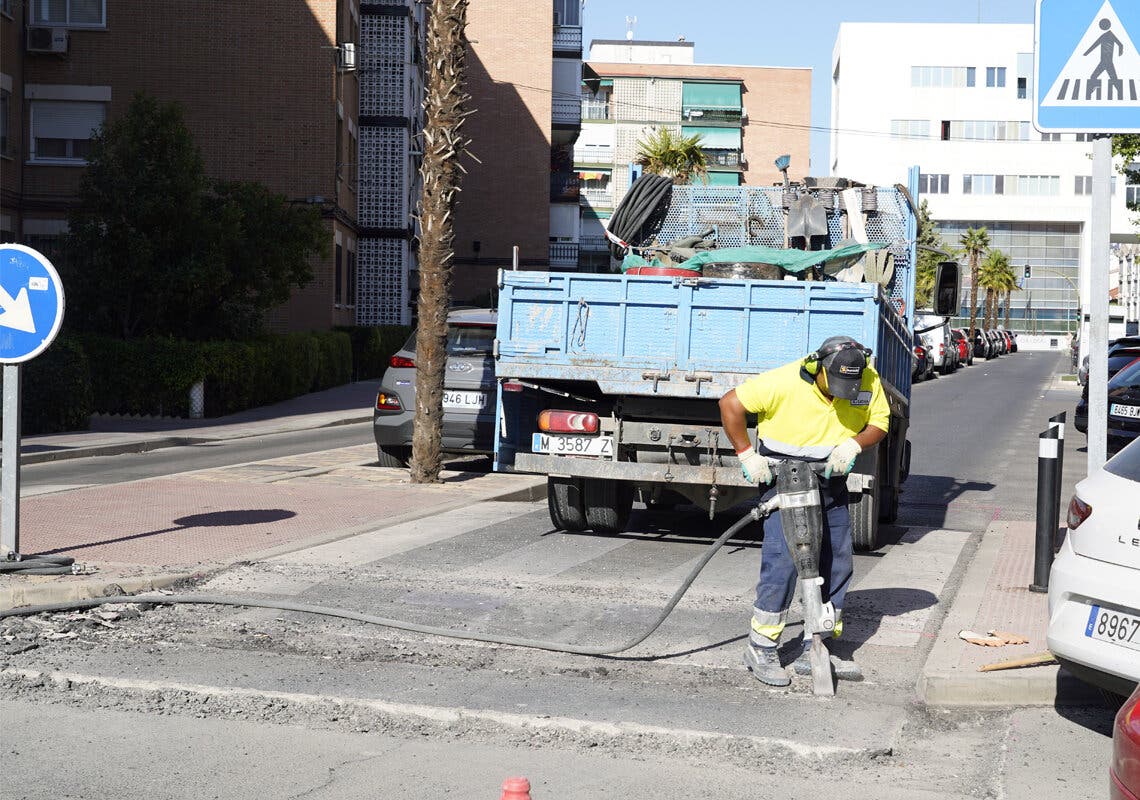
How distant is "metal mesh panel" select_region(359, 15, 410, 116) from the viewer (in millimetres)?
44281

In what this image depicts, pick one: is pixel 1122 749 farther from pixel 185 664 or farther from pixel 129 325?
pixel 129 325

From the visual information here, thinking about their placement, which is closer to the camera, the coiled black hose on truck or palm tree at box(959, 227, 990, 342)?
the coiled black hose on truck

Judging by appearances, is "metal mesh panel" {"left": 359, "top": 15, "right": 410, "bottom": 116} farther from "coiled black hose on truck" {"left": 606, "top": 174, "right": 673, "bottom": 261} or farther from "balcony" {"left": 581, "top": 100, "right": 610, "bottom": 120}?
"balcony" {"left": 581, "top": 100, "right": 610, "bottom": 120}

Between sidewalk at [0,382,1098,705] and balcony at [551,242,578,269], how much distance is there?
4507 centimetres

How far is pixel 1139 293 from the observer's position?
75.4 meters

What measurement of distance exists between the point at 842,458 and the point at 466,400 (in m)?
9.23

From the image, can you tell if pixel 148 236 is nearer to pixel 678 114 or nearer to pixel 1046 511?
pixel 1046 511

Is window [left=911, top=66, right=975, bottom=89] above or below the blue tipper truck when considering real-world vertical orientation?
above

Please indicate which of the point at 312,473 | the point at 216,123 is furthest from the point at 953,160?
the point at 312,473

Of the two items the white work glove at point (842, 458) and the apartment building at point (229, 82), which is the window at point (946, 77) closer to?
the apartment building at point (229, 82)

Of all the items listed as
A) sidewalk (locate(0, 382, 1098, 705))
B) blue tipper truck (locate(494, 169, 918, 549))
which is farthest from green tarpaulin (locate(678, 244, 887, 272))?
sidewalk (locate(0, 382, 1098, 705))

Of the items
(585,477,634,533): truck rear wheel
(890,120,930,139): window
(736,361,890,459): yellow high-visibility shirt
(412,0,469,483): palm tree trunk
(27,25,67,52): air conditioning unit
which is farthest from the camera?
(890,120,930,139): window

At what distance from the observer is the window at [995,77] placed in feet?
359

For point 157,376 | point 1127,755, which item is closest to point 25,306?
point 1127,755
